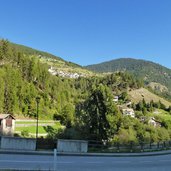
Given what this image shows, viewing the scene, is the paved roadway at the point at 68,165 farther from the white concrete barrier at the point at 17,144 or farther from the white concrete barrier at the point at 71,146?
the white concrete barrier at the point at 71,146

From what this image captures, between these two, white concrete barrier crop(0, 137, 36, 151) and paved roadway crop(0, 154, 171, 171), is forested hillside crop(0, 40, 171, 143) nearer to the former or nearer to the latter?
white concrete barrier crop(0, 137, 36, 151)

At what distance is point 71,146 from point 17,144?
444cm

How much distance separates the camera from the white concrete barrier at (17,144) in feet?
84.0

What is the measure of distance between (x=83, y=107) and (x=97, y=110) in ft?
12.4

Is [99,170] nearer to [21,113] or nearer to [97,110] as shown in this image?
[97,110]

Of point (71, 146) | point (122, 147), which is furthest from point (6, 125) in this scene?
point (71, 146)

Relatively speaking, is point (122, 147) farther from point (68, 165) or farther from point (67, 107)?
point (67, 107)

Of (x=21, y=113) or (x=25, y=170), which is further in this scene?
(x=21, y=113)

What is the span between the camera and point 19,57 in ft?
493

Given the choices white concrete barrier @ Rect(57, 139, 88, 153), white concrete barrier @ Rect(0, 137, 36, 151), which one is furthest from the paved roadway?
white concrete barrier @ Rect(57, 139, 88, 153)

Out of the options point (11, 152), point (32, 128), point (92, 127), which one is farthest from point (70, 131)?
point (32, 128)

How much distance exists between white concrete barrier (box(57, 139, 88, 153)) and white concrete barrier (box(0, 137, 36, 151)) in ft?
6.96

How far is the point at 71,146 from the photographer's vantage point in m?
27.9

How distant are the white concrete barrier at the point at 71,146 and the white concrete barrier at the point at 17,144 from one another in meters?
2.12
